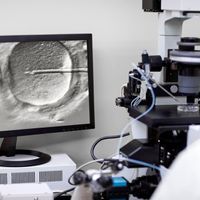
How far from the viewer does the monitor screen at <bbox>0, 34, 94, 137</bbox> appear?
6.77ft

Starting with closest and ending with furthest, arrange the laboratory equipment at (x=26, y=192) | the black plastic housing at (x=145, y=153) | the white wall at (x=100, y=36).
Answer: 1. the black plastic housing at (x=145, y=153)
2. the laboratory equipment at (x=26, y=192)
3. the white wall at (x=100, y=36)

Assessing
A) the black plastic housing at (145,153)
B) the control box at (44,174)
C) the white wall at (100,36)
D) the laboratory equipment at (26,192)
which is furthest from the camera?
the white wall at (100,36)

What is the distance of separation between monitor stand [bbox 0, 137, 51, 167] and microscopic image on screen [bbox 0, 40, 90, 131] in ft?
0.33

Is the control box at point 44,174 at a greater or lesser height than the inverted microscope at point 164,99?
lesser

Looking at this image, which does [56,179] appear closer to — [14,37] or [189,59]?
[14,37]

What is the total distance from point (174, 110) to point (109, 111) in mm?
717

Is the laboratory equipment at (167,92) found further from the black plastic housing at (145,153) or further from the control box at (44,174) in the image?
the control box at (44,174)

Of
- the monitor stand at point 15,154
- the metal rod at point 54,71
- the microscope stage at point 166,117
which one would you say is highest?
the metal rod at point 54,71

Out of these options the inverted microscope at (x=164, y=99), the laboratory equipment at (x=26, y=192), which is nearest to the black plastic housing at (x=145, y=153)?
the inverted microscope at (x=164, y=99)

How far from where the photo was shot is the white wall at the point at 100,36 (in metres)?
2.26

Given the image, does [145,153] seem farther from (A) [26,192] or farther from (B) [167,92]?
(A) [26,192]

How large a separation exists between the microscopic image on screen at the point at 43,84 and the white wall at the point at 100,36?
7.3 inches

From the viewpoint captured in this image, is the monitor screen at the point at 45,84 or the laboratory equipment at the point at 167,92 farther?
the monitor screen at the point at 45,84

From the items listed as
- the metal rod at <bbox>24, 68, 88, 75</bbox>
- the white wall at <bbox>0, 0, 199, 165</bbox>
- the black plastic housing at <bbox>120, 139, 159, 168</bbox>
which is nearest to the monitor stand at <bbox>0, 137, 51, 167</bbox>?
the white wall at <bbox>0, 0, 199, 165</bbox>
